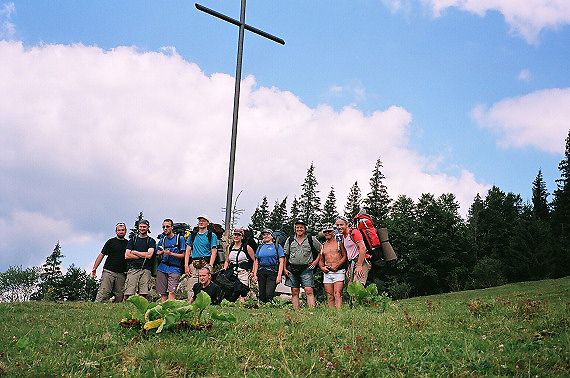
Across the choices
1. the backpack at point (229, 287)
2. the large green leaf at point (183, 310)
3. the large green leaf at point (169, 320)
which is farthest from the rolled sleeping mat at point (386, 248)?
the large green leaf at point (169, 320)

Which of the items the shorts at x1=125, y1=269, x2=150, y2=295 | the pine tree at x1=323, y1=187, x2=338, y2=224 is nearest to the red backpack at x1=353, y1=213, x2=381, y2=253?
the shorts at x1=125, y1=269, x2=150, y2=295

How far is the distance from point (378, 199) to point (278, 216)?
1849 cm

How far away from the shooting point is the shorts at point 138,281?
1321 cm

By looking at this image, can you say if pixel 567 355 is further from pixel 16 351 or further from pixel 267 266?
pixel 267 266

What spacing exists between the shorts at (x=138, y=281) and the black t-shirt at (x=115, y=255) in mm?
351

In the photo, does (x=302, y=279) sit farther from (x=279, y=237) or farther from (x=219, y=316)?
(x=219, y=316)

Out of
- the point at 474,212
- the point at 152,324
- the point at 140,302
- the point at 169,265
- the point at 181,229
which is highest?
the point at 474,212

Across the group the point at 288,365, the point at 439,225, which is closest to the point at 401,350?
the point at 288,365

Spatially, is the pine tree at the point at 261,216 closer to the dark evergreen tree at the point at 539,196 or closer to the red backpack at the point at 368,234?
the dark evergreen tree at the point at 539,196

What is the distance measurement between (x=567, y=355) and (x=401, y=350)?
1478 mm

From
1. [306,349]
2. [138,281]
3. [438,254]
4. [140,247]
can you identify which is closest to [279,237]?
[140,247]

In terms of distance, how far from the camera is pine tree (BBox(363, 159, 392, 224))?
71.4 m

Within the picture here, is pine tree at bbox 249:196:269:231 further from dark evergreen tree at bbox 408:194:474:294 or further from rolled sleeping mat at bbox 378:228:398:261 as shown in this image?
rolled sleeping mat at bbox 378:228:398:261

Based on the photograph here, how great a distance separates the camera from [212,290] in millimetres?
12141
